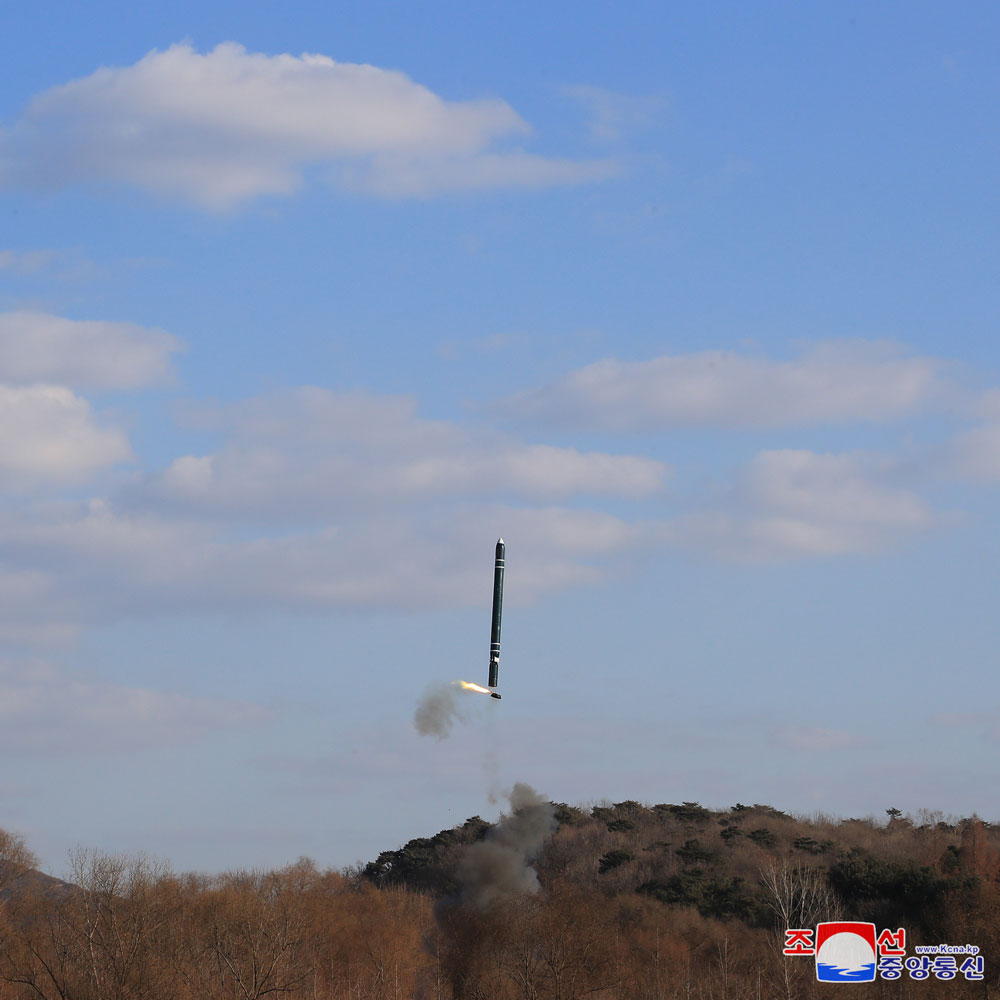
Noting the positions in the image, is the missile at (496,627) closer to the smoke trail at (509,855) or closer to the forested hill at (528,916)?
the forested hill at (528,916)

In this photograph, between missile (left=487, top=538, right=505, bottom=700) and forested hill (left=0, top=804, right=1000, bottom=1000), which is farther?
forested hill (left=0, top=804, right=1000, bottom=1000)

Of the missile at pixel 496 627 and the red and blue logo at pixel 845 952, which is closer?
the missile at pixel 496 627

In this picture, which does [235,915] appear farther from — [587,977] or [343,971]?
[587,977]

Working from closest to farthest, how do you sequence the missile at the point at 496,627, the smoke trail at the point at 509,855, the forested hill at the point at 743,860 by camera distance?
the missile at the point at 496,627 < the forested hill at the point at 743,860 < the smoke trail at the point at 509,855

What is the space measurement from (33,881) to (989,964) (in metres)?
82.2

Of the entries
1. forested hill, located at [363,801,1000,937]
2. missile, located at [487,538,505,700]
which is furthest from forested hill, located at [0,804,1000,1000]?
missile, located at [487,538,505,700]

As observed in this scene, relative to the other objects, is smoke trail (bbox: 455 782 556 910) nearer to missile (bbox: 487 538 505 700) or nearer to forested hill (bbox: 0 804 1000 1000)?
forested hill (bbox: 0 804 1000 1000)

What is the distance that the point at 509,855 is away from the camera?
11150cm

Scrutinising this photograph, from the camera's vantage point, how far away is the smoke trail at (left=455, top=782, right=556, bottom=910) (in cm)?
10388

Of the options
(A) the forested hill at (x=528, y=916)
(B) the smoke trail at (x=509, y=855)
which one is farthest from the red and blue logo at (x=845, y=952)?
(B) the smoke trail at (x=509, y=855)

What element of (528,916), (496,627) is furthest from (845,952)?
(496,627)

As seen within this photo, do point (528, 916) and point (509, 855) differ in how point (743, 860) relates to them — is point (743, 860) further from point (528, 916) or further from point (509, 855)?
point (528, 916)

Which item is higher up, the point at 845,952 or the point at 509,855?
the point at 509,855

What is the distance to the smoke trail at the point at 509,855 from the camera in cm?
10388
